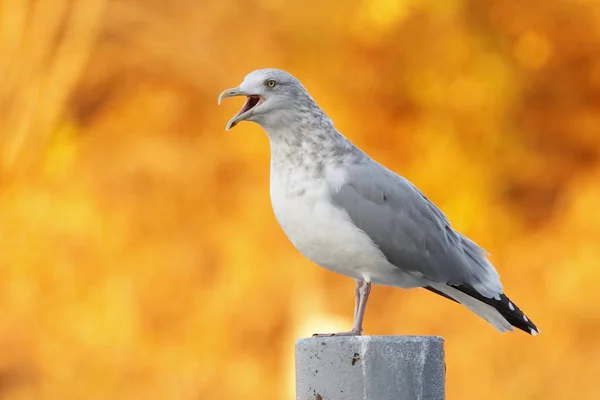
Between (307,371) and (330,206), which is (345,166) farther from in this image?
(307,371)

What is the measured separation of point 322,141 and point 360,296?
0.86 m

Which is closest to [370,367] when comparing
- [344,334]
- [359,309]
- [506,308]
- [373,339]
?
[373,339]

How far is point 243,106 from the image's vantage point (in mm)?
4270

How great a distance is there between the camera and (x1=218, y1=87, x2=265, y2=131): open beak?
4.11m

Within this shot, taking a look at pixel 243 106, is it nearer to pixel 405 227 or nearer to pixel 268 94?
pixel 268 94

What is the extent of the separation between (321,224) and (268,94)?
2.51 ft

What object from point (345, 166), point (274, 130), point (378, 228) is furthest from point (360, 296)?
point (274, 130)

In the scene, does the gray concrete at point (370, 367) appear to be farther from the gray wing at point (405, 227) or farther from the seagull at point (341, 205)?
the gray wing at point (405, 227)

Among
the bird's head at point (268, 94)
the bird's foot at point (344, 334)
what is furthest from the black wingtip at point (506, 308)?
the bird's head at point (268, 94)

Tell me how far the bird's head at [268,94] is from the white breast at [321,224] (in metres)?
0.30

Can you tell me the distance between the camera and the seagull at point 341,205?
409 centimetres

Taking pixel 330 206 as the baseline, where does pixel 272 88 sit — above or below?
above

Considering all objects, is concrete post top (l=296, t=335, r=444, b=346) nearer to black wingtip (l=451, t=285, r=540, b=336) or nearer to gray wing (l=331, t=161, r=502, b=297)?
gray wing (l=331, t=161, r=502, b=297)

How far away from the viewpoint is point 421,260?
4.32 metres
